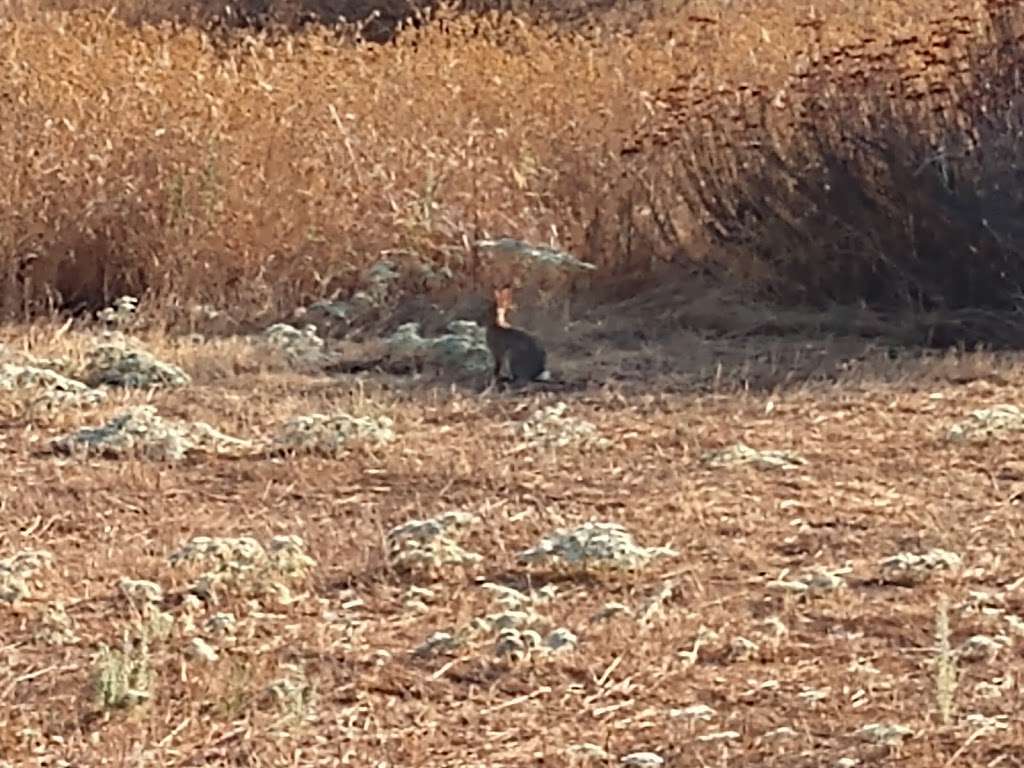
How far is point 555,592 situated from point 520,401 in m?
2.44

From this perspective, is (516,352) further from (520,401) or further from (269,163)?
(269,163)

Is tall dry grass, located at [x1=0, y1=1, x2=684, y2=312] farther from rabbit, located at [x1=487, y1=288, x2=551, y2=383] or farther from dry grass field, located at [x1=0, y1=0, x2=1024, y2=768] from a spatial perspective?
rabbit, located at [x1=487, y1=288, x2=551, y2=383]

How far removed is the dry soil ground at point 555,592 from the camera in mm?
4320

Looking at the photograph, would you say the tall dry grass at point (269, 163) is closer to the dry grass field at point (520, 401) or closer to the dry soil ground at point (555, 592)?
the dry grass field at point (520, 401)

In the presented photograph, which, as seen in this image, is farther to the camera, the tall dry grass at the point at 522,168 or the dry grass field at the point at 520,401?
the tall dry grass at the point at 522,168

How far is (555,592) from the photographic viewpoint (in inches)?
206

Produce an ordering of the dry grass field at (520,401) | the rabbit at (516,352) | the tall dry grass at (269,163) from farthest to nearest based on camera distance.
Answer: the tall dry grass at (269,163)
the rabbit at (516,352)
the dry grass field at (520,401)

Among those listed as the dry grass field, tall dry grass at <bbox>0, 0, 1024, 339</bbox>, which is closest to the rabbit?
the dry grass field

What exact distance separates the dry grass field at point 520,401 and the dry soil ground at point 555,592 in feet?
0.05

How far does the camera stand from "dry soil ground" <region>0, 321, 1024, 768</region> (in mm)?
4320

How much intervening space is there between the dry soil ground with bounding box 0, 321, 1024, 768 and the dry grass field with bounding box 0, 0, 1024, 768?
16 mm

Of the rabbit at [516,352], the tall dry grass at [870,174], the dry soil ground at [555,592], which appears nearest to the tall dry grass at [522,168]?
the tall dry grass at [870,174]

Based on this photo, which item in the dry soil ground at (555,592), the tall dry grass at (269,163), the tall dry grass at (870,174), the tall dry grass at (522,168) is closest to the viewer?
the dry soil ground at (555,592)

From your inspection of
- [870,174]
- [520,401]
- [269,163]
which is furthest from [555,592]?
[269,163]
